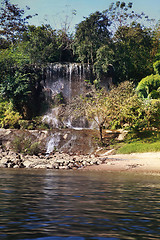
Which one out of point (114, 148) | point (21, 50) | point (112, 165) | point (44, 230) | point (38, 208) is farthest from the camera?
point (21, 50)

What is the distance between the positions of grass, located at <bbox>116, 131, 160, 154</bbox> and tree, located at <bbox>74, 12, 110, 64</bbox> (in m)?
11.0

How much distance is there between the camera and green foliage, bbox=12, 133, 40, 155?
1739cm

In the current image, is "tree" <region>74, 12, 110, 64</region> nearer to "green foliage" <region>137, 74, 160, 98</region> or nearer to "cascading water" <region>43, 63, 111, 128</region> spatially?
"cascading water" <region>43, 63, 111, 128</region>

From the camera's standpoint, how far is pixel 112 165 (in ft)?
43.9

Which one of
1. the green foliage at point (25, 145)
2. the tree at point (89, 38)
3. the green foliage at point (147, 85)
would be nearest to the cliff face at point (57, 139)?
the green foliage at point (25, 145)

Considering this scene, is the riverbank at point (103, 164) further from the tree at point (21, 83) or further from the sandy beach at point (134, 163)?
the tree at point (21, 83)

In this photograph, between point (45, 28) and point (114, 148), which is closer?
point (114, 148)

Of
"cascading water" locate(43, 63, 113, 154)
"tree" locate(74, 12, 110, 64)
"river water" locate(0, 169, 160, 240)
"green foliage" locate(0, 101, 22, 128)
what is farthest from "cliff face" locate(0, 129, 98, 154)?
"river water" locate(0, 169, 160, 240)

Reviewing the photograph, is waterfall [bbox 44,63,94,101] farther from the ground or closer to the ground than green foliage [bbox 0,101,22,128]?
farther from the ground

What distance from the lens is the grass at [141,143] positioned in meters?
16.4

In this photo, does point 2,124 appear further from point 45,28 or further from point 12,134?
point 45,28

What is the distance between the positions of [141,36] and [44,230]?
33.0m

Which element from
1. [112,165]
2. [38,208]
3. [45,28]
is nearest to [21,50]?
[45,28]

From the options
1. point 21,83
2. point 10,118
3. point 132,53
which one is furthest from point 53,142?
point 132,53
